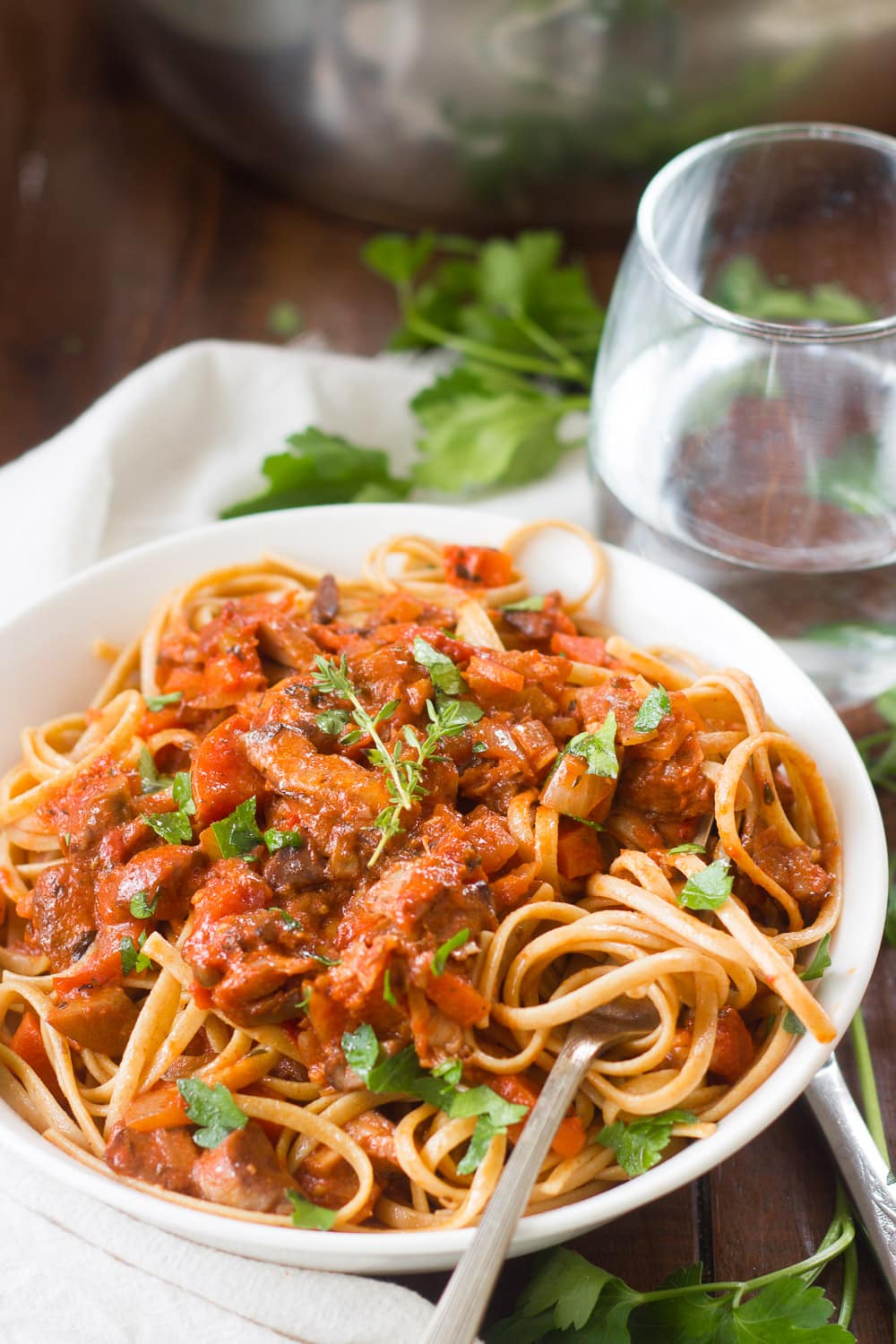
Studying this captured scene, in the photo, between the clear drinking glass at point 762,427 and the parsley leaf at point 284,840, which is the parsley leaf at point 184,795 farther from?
the clear drinking glass at point 762,427

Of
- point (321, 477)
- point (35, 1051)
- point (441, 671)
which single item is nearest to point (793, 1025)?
point (441, 671)

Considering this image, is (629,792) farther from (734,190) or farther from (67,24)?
(67,24)

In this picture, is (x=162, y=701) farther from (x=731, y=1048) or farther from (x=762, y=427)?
→ (x=762, y=427)

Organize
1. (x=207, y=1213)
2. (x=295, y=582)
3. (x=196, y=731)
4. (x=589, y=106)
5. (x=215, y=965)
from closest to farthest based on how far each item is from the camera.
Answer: (x=207, y=1213), (x=215, y=965), (x=196, y=731), (x=295, y=582), (x=589, y=106)

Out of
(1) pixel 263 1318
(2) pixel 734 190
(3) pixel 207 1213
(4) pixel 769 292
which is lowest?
(1) pixel 263 1318

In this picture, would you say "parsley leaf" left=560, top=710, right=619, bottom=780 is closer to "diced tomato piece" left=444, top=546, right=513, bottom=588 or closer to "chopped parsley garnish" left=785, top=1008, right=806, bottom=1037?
"chopped parsley garnish" left=785, top=1008, right=806, bottom=1037

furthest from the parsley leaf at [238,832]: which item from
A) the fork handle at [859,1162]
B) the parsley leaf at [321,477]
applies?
the parsley leaf at [321,477]

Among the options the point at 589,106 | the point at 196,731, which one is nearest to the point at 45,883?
the point at 196,731
